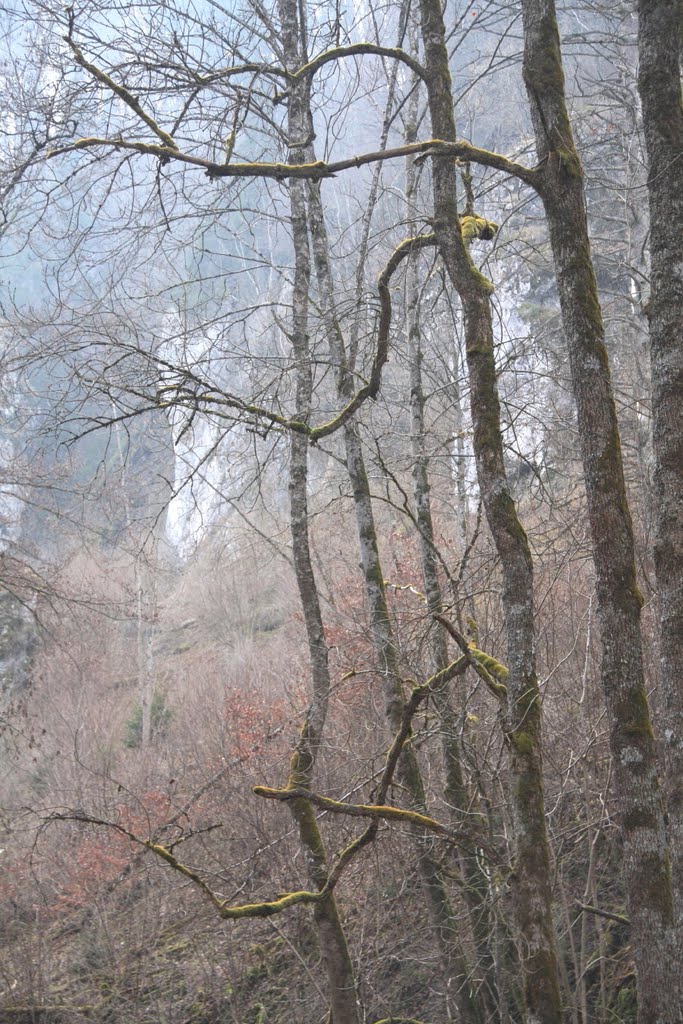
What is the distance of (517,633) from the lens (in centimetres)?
386

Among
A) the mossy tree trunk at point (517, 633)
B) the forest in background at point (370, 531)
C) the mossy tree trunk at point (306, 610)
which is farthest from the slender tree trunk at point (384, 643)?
the mossy tree trunk at point (517, 633)

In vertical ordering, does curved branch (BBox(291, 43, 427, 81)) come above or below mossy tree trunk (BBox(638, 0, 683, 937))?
above

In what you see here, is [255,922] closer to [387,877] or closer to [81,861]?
[387,877]

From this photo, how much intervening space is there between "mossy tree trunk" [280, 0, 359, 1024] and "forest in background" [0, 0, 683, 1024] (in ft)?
0.09

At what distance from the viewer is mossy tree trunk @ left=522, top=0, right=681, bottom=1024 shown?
3.32 meters

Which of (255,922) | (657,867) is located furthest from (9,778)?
(657,867)

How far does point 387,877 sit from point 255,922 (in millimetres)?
1430

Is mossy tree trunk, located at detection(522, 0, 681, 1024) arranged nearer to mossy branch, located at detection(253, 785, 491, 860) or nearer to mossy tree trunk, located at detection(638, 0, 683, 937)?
mossy tree trunk, located at detection(638, 0, 683, 937)

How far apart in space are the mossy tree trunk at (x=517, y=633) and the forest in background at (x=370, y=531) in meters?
0.02

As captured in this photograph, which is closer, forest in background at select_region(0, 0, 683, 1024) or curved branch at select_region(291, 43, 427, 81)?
forest in background at select_region(0, 0, 683, 1024)

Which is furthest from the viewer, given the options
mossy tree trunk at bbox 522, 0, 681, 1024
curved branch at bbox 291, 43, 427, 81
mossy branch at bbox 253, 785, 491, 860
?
curved branch at bbox 291, 43, 427, 81

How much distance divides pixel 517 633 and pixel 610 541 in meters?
0.60

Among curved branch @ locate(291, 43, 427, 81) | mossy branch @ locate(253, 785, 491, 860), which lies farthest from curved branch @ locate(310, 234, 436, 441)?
mossy branch @ locate(253, 785, 491, 860)

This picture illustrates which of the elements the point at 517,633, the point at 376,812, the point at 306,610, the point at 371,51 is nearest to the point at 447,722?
the point at 376,812
